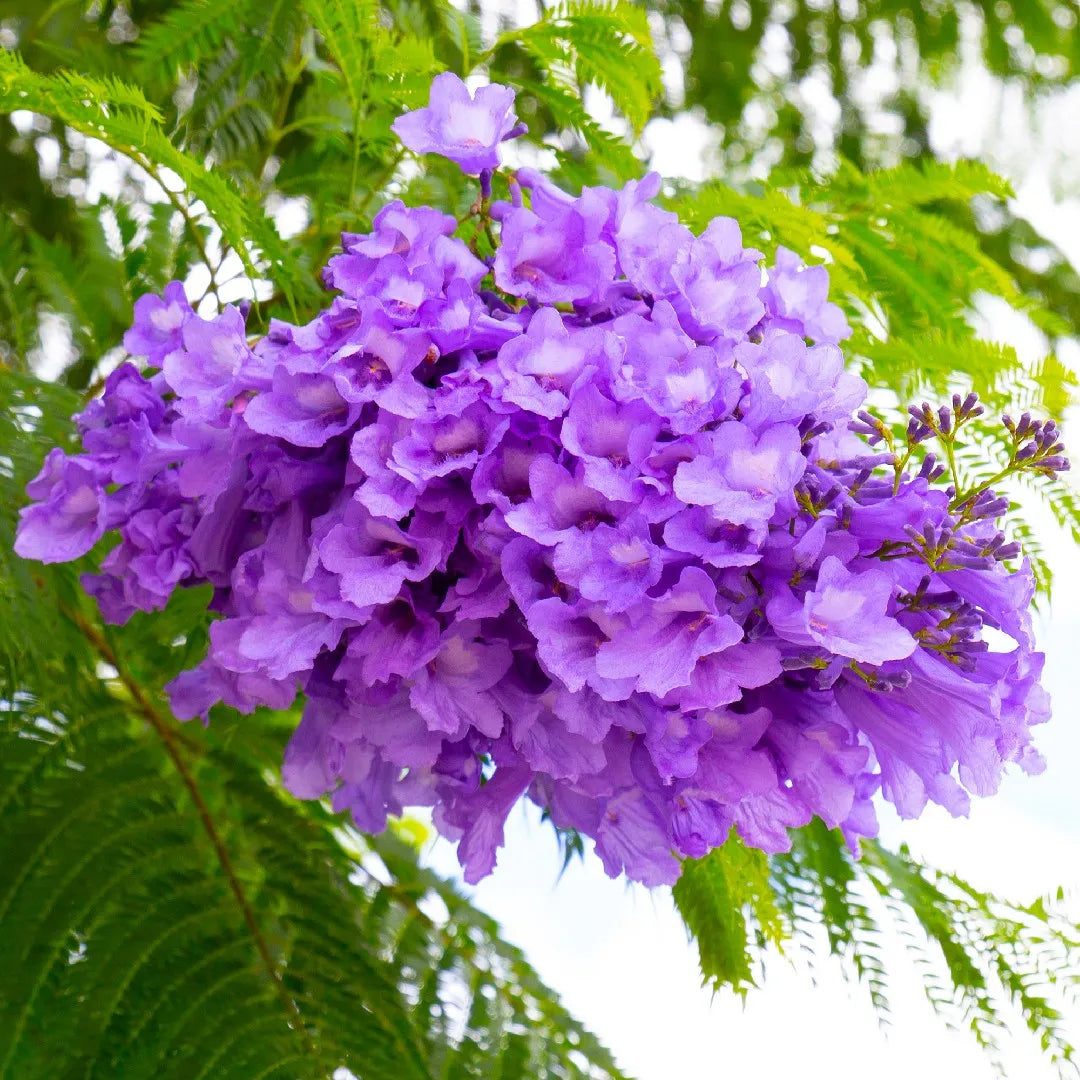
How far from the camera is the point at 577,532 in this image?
1.41ft

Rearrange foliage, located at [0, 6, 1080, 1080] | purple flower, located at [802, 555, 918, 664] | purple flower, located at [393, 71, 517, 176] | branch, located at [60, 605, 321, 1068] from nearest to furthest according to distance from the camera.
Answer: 1. purple flower, located at [802, 555, 918, 664]
2. purple flower, located at [393, 71, 517, 176]
3. foliage, located at [0, 6, 1080, 1080]
4. branch, located at [60, 605, 321, 1068]

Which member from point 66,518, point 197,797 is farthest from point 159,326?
point 197,797

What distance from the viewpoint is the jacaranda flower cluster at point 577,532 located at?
43 centimetres

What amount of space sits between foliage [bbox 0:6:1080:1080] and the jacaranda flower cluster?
13 centimetres

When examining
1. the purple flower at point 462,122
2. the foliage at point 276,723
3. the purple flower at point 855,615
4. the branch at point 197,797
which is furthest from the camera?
the branch at point 197,797

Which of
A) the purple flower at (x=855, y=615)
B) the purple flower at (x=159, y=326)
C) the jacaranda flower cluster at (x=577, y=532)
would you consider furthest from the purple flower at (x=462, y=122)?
the purple flower at (x=855, y=615)

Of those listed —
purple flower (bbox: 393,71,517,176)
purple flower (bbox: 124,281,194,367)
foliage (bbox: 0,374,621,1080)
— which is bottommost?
foliage (bbox: 0,374,621,1080)

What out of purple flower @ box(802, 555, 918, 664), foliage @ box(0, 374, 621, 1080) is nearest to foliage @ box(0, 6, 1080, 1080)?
foliage @ box(0, 374, 621, 1080)

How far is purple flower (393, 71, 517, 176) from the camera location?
0.54m

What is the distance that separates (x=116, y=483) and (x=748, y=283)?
0.29 m

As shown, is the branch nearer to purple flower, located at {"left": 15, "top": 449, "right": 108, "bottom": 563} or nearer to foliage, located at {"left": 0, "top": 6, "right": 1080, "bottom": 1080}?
foliage, located at {"left": 0, "top": 6, "right": 1080, "bottom": 1080}

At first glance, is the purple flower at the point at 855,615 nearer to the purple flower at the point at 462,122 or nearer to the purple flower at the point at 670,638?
the purple flower at the point at 670,638

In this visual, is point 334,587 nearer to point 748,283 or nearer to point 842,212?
point 748,283

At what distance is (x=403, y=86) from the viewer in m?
0.67
